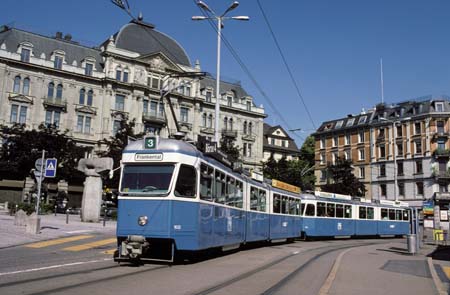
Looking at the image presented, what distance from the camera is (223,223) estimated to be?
→ 1478 cm

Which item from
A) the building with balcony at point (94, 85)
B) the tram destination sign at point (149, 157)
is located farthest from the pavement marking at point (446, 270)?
the building with balcony at point (94, 85)

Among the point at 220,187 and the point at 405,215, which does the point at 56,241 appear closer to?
the point at 220,187

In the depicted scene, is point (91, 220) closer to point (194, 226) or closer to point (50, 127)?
point (194, 226)

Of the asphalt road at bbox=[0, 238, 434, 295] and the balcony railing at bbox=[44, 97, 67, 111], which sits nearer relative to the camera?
the asphalt road at bbox=[0, 238, 434, 295]

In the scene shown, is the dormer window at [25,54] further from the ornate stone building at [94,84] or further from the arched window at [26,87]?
the arched window at [26,87]

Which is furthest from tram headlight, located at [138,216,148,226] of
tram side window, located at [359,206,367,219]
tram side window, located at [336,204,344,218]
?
tram side window, located at [359,206,367,219]

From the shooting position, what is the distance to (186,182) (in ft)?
40.2

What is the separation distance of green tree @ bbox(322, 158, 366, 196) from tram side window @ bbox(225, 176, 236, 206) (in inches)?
1984

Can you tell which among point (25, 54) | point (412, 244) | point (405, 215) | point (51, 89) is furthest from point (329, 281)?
point (25, 54)

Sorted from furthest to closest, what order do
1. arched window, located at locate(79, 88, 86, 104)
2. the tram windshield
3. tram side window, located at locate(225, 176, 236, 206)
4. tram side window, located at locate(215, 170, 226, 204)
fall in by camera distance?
arched window, located at locate(79, 88, 86, 104), tram side window, located at locate(225, 176, 236, 206), tram side window, located at locate(215, 170, 226, 204), the tram windshield

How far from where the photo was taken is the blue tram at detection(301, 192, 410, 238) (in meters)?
29.2

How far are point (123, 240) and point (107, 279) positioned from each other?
256 centimetres

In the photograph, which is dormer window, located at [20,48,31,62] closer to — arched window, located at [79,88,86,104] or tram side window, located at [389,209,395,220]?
arched window, located at [79,88,86,104]

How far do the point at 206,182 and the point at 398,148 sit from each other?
6157 cm
